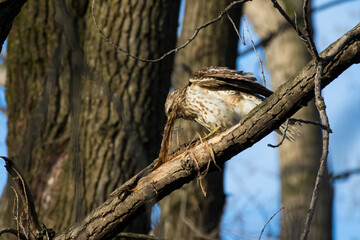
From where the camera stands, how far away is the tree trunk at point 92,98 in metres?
5.06

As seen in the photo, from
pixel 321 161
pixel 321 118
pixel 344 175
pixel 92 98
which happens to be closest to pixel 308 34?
pixel 321 118

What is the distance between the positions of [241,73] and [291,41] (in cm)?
659

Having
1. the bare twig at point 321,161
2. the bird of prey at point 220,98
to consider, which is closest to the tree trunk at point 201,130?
the bird of prey at point 220,98

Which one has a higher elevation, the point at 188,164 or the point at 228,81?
the point at 228,81

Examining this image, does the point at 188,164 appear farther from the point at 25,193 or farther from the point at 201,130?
the point at 201,130

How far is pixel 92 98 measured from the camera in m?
5.18

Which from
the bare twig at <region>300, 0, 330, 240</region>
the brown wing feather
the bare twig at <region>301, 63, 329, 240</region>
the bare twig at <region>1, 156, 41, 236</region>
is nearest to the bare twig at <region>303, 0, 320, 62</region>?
the bare twig at <region>300, 0, 330, 240</region>

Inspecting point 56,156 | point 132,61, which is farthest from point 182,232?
point 132,61

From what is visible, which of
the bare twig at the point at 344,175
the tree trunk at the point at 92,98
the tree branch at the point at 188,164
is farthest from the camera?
the bare twig at the point at 344,175

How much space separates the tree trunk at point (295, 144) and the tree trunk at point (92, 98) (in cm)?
318

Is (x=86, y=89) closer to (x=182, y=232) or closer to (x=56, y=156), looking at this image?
(x=56, y=156)

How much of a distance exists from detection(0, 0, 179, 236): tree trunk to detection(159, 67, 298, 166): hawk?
65cm

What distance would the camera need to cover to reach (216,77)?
4.28 m

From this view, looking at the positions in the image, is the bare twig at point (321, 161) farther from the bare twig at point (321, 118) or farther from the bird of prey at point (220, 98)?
the bird of prey at point (220, 98)
